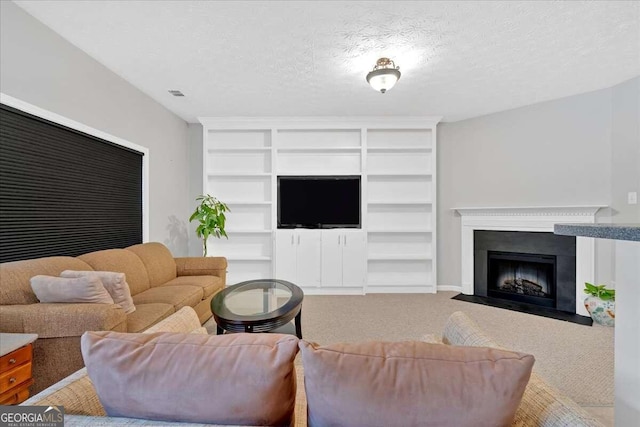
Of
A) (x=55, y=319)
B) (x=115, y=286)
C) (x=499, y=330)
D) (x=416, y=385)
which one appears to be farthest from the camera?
(x=499, y=330)

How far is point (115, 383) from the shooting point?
0.75 meters

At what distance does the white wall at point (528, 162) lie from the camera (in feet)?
11.1

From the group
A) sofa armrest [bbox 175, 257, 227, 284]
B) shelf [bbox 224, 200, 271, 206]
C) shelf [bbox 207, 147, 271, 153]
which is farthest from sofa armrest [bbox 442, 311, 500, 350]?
shelf [bbox 207, 147, 271, 153]

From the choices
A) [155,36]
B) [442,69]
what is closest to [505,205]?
[442,69]

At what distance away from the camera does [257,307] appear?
92.7 inches

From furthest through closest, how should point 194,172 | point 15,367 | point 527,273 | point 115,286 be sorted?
point 194,172, point 527,273, point 115,286, point 15,367

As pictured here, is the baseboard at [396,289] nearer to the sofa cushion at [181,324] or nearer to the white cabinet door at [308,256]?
the white cabinet door at [308,256]

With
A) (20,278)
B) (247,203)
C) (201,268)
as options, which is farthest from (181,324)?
(247,203)

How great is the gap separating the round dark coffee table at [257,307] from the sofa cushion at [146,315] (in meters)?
0.36

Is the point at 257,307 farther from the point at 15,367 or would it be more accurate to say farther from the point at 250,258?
the point at 250,258

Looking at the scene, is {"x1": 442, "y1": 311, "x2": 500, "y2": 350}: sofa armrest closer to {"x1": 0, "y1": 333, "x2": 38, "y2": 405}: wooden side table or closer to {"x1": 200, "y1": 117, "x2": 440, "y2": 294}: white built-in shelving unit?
{"x1": 0, "y1": 333, "x2": 38, "y2": 405}: wooden side table

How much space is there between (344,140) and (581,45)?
2775mm

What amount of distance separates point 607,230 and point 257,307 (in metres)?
2.16

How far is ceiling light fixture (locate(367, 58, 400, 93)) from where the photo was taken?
8.50 feet
